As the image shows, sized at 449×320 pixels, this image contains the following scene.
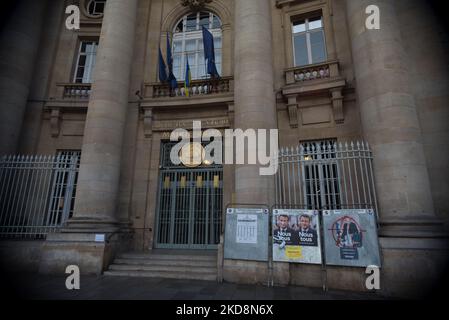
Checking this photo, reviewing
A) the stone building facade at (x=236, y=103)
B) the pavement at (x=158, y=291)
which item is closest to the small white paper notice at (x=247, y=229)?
the stone building facade at (x=236, y=103)

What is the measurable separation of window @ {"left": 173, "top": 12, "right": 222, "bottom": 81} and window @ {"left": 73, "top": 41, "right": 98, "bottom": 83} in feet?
12.7

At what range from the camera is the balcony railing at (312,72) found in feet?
30.7

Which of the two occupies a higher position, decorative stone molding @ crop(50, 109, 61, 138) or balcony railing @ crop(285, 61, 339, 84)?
balcony railing @ crop(285, 61, 339, 84)

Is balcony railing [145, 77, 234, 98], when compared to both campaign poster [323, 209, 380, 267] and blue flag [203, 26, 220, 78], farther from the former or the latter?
campaign poster [323, 209, 380, 267]

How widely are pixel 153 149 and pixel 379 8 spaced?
891 centimetres

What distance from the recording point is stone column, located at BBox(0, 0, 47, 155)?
32.2 ft

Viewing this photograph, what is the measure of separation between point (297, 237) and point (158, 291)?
331 cm

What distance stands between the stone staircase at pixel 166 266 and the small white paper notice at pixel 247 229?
1.22 m

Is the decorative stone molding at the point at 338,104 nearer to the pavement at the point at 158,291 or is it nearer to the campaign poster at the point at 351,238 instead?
the campaign poster at the point at 351,238

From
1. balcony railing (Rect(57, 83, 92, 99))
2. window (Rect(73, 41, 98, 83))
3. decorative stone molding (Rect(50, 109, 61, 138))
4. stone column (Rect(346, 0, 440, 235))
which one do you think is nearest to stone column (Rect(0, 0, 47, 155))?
decorative stone molding (Rect(50, 109, 61, 138))

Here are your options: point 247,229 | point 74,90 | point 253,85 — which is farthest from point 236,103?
point 74,90

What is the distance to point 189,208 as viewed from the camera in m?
9.77
